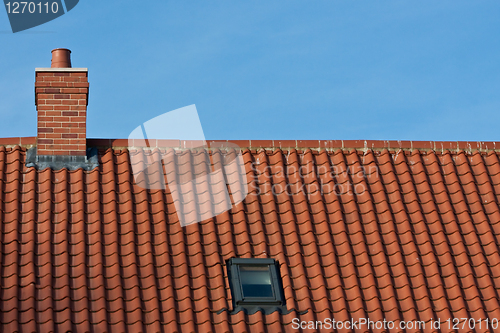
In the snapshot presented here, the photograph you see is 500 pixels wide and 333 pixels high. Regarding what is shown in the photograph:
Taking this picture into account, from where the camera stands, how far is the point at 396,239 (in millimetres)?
9648

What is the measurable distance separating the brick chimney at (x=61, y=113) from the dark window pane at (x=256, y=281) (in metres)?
2.92

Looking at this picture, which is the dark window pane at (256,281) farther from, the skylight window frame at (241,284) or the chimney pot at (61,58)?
the chimney pot at (61,58)

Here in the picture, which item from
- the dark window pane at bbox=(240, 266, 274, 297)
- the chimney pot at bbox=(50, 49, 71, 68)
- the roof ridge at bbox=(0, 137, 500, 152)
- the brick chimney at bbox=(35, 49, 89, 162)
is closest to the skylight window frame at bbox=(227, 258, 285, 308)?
the dark window pane at bbox=(240, 266, 274, 297)

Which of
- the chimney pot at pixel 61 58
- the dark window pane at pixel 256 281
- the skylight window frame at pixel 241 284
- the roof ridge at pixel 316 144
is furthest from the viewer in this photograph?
the chimney pot at pixel 61 58

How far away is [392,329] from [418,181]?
113 inches

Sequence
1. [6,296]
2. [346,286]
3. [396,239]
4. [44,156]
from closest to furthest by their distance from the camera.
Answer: [6,296] → [346,286] → [396,239] → [44,156]

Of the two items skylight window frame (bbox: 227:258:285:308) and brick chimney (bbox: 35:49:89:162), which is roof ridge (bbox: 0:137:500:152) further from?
skylight window frame (bbox: 227:258:285:308)

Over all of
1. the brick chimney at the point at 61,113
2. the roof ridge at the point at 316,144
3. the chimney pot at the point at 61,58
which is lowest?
the roof ridge at the point at 316,144

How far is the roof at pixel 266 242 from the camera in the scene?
8.44 metres

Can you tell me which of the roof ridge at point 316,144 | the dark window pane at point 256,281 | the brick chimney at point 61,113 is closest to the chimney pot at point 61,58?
the brick chimney at point 61,113

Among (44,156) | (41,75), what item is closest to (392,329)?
(44,156)

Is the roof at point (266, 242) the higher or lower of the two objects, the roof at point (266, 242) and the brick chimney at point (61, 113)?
the lower

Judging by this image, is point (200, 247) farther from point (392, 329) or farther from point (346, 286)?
point (392, 329)

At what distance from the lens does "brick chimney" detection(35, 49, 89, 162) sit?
34.3ft
